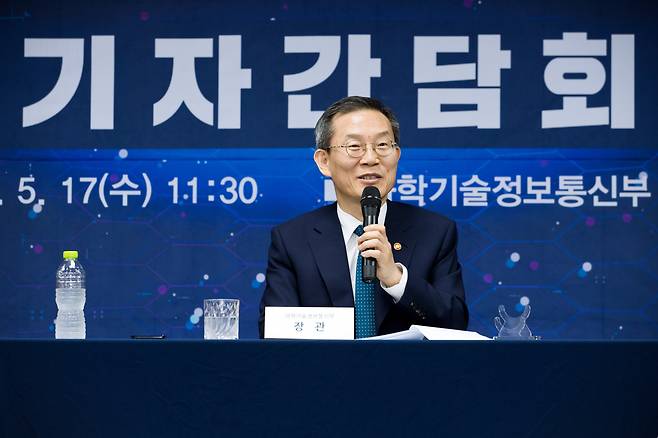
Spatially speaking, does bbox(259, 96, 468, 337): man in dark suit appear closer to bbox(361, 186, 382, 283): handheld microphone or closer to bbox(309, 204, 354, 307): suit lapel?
bbox(309, 204, 354, 307): suit lapel

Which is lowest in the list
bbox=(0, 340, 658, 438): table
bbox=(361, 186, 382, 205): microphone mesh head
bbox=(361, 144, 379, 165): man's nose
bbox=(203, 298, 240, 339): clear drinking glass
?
bbox=(0, 340, 658, 438): table

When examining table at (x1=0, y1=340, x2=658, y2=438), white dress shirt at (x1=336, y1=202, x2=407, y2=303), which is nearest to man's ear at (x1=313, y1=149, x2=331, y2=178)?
white dress shirt at (x1=336, y1=202, x2=407, y2=303)

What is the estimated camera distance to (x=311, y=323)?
6.16ft

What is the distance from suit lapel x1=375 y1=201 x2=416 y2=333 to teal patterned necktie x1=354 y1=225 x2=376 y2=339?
0.04ft

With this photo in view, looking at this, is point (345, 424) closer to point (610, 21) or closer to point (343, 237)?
point (343, 237)

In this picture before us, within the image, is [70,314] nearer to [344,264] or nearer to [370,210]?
[344,264]

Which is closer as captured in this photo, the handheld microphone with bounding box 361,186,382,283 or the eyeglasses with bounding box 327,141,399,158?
the handheld microphone with bounding box 361,186,382,283

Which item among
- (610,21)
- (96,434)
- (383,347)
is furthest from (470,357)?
(610,21)

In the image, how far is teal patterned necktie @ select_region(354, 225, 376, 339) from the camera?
7.70ft

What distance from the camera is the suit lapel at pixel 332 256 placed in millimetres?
2410

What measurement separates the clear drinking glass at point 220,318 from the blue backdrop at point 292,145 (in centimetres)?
145

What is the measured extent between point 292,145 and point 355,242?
44.6 inches

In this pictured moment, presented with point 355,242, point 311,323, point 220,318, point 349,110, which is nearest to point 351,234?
point 355,242

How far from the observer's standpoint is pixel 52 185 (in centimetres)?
362
